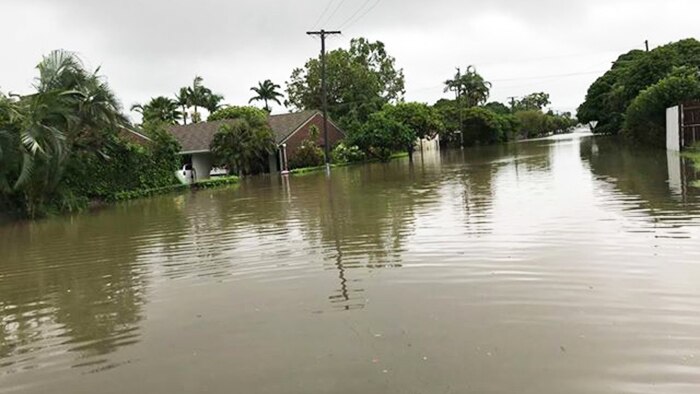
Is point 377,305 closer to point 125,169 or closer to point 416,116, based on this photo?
point 125,169

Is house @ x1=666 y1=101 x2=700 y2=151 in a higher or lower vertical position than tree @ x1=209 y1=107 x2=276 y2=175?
lower

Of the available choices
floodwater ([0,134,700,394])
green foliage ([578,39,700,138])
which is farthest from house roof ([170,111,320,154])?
floodwater ([0,134,700,394])

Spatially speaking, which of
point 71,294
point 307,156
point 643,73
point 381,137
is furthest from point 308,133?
point 71,294

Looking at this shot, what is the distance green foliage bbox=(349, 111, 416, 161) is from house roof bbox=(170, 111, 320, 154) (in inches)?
174

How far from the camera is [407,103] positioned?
5888 cm

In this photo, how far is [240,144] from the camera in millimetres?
42094

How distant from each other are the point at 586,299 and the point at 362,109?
5556 cm

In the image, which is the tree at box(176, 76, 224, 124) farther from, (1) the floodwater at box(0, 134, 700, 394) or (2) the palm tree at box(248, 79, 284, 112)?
(1) the floodwater at box(0, 134, 700, 394)

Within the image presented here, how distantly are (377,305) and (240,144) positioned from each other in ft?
120

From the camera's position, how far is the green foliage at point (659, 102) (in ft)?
102

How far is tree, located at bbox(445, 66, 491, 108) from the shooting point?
89.2m

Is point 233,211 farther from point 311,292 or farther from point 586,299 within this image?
point 586,299

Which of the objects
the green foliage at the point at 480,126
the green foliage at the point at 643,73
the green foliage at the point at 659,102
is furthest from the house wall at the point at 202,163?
the green foliage at the point at 480,126

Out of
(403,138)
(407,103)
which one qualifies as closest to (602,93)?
(407,103)
